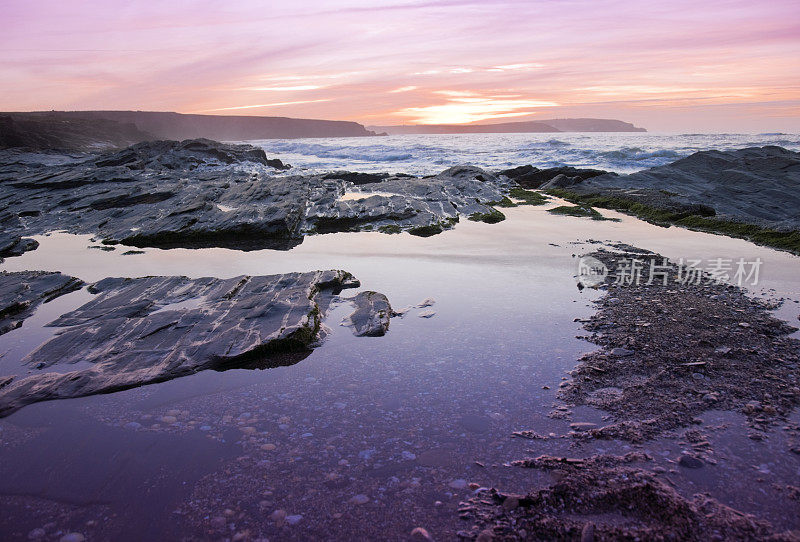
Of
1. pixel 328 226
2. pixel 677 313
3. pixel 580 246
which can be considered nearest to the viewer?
pixel 677 313

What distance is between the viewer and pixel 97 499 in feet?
11.7

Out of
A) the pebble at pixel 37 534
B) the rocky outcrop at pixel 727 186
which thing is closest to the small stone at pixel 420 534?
the pebble at pixel 37 534

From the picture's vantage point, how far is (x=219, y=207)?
1647 centimetres

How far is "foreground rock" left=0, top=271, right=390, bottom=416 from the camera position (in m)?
5.29

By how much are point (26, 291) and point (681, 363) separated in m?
10.1

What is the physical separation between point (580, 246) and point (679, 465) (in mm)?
8570

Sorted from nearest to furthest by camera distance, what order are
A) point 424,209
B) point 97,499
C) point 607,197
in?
point 97,499
point 424,209
point 607,197

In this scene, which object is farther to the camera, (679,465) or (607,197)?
(607,197)

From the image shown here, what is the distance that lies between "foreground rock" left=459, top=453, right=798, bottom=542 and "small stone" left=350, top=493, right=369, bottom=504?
711 millimetres

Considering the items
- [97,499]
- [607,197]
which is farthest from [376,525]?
[607,197]

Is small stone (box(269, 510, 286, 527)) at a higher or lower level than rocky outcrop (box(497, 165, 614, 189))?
lower

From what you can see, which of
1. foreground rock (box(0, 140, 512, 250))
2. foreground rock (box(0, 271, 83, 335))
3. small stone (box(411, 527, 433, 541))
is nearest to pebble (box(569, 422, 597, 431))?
small stone (box(411, 527, 433, 541))

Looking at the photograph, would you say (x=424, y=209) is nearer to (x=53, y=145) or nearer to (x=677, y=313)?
(x=677, y=313)

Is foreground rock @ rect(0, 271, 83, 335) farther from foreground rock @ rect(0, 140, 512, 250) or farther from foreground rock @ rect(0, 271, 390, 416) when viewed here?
foreground rock @ rect(0, 140, 512, 250)
